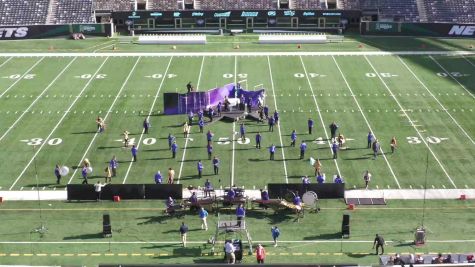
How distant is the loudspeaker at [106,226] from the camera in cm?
3102

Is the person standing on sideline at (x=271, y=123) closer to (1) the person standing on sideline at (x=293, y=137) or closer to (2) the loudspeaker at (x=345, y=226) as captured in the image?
(1) the person standing on sideline at (x=293, y=137)

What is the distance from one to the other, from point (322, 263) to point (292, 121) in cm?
1945

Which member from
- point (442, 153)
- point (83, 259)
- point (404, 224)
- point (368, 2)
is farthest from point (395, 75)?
point (83, 259)

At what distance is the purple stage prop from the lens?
154 ft

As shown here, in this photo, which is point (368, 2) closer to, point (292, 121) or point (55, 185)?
point (292, 121)

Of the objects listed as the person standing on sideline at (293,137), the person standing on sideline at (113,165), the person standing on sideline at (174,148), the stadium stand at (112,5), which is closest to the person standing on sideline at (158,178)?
the person standing on sideline at (113,165)

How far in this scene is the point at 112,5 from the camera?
2916 inches

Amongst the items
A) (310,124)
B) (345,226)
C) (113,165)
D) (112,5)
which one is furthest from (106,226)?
(112,5)

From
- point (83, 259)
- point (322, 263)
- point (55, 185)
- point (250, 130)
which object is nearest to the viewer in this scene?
point (322, 263)

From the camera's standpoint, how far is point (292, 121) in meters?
46.1

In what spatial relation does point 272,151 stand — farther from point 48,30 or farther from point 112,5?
point 112,5

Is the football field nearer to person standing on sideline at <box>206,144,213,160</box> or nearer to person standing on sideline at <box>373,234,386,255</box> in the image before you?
person standing on sideline at <box>206,144,213,160</box>

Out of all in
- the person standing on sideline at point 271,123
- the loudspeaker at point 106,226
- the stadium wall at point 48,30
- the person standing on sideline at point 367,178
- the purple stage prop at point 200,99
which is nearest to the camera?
the loudspeaker at point 106,226

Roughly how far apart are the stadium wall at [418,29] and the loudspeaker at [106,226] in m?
45.4
